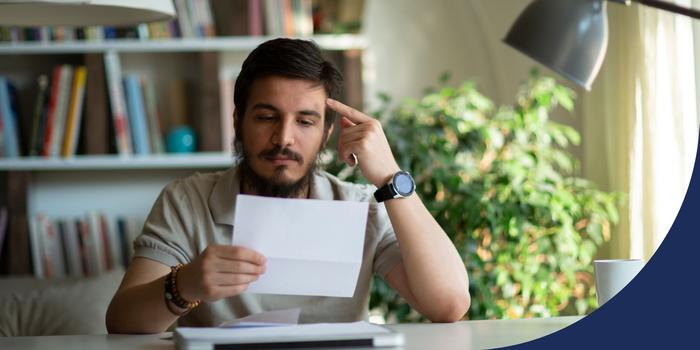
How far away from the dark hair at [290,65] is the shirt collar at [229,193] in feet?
0.44

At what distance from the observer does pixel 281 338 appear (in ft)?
3.70

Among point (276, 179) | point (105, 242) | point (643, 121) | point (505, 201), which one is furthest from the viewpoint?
point (105, 242)

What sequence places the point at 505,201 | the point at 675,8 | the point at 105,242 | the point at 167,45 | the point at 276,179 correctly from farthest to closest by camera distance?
the point at 105,242 → the point at 167,45 → the point at 505,201 → the point at 276,179 → the point at 675,8

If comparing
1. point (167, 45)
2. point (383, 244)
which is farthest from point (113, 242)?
point (383, 244)

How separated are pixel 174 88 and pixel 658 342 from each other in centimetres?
228

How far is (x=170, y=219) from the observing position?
64.2 inches

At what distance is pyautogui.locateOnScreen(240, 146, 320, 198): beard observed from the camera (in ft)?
5.17

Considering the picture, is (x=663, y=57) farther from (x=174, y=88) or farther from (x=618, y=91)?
(x=174, y=88)

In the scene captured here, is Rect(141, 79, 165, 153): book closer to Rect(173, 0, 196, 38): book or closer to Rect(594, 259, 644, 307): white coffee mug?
Rect(173, 0, 196, 38): book

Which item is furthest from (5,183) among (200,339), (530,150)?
(200,339)

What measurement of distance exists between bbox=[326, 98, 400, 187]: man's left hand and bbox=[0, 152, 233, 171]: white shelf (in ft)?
4.96

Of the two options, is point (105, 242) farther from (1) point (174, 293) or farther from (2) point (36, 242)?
(1) point (174, 293)

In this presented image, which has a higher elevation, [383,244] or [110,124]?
[110,124]

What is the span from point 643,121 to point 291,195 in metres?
1.08
